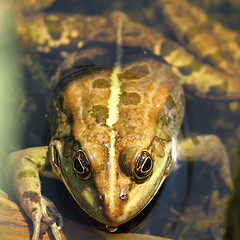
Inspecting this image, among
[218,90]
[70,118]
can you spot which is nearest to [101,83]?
[70,118]

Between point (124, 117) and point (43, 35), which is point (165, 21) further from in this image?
point (124, 117)

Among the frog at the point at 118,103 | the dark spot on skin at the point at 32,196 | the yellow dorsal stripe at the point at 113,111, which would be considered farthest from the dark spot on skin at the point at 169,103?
the dark spot on skin at the point at 32,196

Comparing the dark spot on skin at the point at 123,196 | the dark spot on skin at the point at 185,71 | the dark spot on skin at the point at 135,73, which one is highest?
the dark spot on skin at the point at 135,73

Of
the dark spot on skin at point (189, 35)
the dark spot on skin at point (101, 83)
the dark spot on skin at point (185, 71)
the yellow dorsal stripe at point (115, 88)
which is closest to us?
the yellow dorsal stripe at point (115, 88)

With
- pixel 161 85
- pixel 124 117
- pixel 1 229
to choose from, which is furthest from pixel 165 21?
pixel 1 229

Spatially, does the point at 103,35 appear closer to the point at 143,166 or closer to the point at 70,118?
the point at 70,118

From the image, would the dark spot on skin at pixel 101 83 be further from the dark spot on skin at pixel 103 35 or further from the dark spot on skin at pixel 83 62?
the dark spot on skin at pixel 103 35
